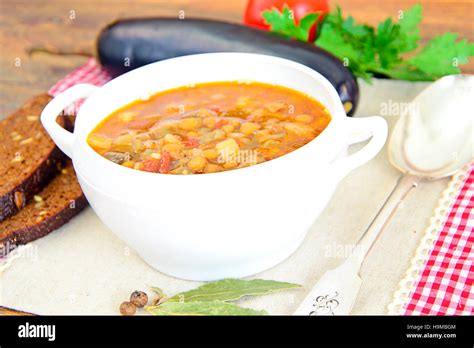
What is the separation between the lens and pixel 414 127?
2.47m

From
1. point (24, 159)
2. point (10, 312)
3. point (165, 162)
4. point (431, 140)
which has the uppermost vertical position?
point (165, 162)

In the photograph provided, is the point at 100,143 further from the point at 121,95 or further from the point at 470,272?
the point at 470,272

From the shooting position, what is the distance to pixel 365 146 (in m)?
1.87

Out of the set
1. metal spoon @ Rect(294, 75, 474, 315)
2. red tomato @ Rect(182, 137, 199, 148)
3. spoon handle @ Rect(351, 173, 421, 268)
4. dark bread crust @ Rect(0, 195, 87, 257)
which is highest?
red tomato @ Rect(182, 137, 199, 148)

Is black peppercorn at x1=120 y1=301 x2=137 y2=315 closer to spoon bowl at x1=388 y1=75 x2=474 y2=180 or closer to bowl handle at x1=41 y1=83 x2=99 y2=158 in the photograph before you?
bowl handle at x1=41 y1=83 x2=99 y2=158

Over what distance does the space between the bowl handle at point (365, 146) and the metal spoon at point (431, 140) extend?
276 millimetres

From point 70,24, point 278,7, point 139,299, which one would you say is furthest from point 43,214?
point 70,24

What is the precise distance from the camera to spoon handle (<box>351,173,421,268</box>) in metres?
1.98

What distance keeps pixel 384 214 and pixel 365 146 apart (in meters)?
0.35

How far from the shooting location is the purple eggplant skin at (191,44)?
9.38 ft

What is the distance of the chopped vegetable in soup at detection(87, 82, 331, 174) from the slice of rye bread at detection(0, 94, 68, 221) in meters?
0.42

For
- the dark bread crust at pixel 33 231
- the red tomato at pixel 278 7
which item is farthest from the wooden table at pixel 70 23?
the dark bread crust at pixel 33 231

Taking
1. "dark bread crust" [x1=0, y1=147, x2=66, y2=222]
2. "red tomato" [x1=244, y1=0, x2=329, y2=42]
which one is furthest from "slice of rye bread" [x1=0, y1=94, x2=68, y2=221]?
"red tomato" [x1=244, y1=0, x2=329, y2=42]

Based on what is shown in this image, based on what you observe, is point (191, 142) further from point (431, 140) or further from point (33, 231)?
point (431, 140)
